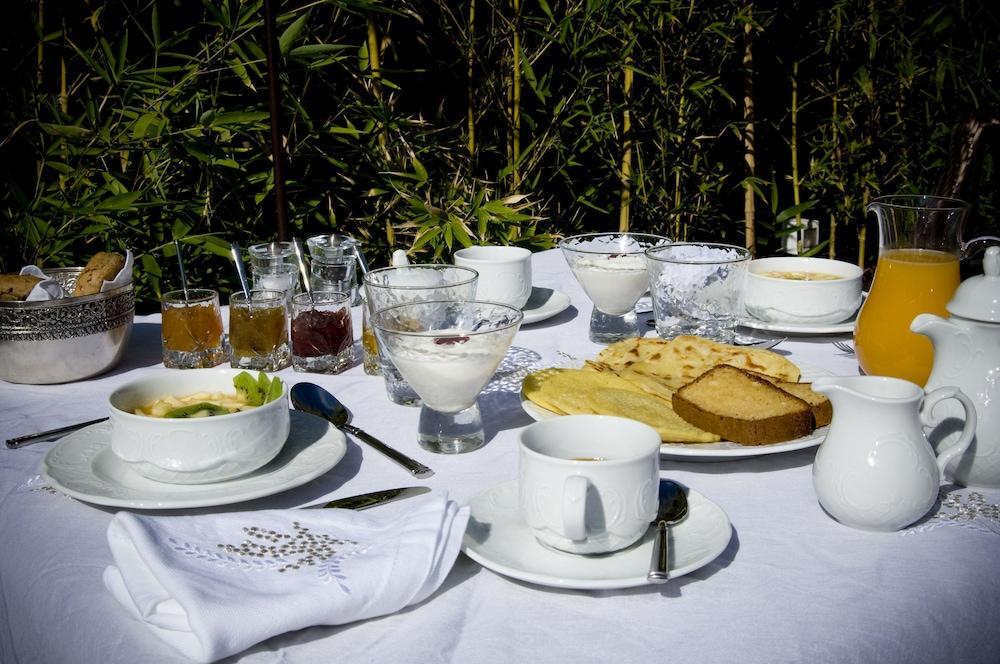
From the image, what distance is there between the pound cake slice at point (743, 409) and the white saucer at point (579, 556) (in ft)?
0.55

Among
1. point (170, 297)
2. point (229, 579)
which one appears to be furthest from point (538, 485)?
point (170, 297)

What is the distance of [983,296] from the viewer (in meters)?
0.97

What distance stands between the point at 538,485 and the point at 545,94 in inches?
106

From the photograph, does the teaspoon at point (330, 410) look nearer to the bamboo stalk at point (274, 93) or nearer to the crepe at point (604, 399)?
the crepe at point (604, 399)

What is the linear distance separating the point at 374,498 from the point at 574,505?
0.26 m

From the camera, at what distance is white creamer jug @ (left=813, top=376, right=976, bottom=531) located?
83 centimetres

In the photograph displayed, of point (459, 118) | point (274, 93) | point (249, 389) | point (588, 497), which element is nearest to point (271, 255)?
point (274, 93)

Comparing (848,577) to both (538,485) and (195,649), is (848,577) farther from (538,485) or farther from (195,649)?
(195,649)

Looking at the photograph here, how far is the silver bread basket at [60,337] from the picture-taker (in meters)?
1.29

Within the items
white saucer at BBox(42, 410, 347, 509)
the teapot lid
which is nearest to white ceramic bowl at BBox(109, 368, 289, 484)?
white saucer at BBox(42, 410, 347, 509)

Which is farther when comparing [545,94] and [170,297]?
[545,94]

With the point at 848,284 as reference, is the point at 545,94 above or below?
above

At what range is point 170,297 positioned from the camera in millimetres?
1396

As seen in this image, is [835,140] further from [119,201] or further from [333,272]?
[119,201]
